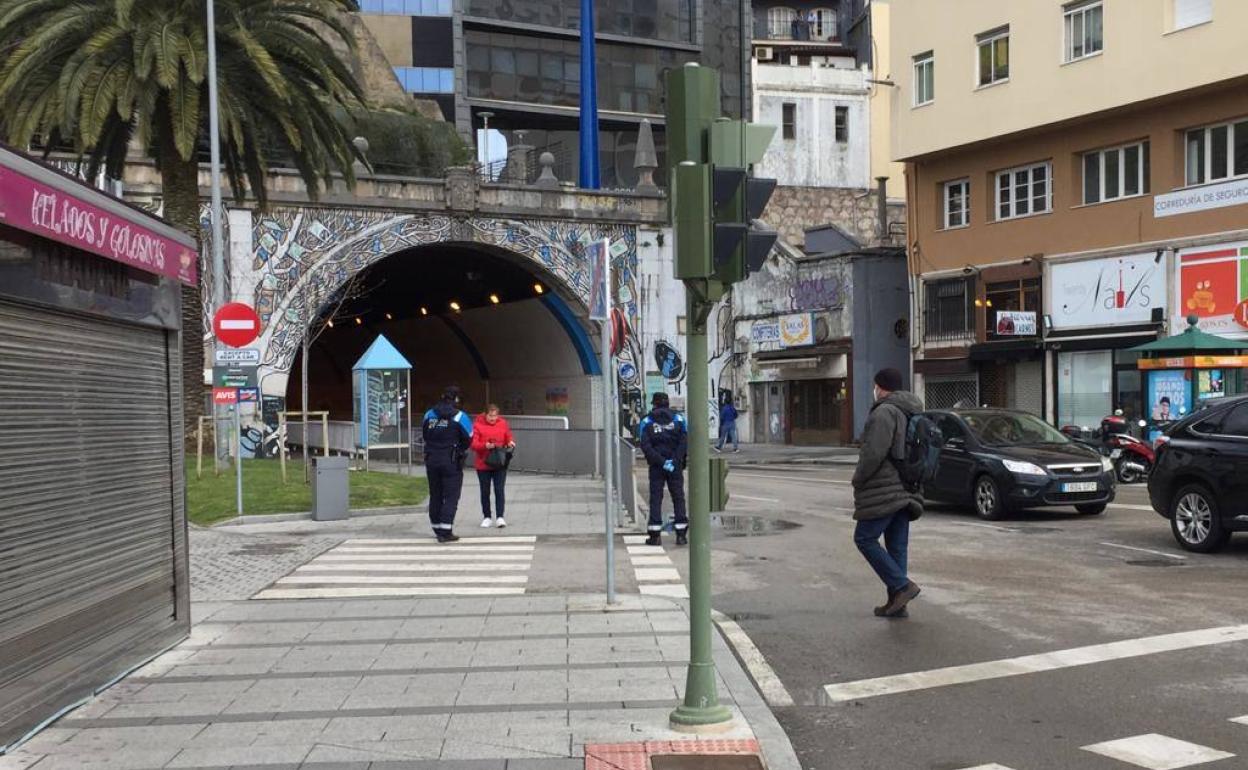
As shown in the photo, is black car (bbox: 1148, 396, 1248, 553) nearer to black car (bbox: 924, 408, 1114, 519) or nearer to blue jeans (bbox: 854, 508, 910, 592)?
black car (bbox: 924, 408, 1114, 519)

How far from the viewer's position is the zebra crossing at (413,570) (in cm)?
1040

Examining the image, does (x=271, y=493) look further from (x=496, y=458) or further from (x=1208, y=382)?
(x=1208, y=382)

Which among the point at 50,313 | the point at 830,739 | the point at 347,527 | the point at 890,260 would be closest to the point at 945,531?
the point at 347,527

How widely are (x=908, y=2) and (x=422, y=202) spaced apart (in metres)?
15.4

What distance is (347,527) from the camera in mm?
15648

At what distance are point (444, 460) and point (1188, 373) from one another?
16.8 metres

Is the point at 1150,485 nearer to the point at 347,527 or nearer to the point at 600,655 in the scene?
the point at 600,655

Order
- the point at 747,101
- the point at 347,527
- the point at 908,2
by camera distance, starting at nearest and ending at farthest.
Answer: the point at 347,527
the point at 908,2
the point at 747,101

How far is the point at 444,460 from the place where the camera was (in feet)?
44.5

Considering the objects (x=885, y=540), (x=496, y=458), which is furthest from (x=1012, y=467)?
(x=885, y=540)

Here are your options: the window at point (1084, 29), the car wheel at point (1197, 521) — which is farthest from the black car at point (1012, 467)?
the window at point (1084, 29)

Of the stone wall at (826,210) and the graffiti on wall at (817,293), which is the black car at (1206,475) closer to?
the graffiti on wall at (817,293)

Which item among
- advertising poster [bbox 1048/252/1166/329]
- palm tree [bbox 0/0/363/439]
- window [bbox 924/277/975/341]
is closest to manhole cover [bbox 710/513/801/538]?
palm tree [bbox 0/0/363/439]

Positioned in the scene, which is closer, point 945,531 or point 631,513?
point 945,531
